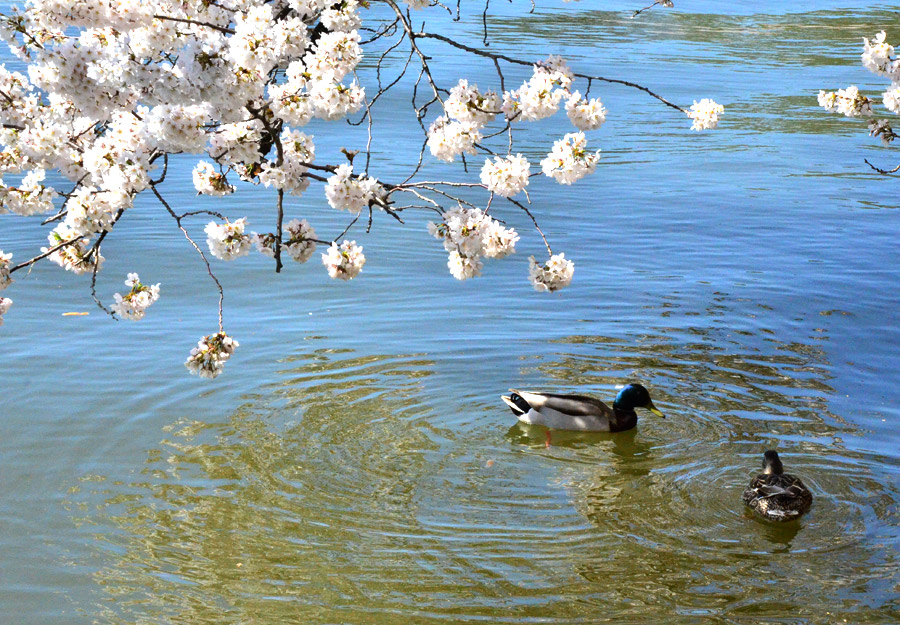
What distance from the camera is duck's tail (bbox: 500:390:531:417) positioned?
29.6ft

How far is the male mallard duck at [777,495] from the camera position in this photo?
7.34m

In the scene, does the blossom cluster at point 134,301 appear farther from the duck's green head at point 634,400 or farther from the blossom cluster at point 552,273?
the duck's green head at point 634,400

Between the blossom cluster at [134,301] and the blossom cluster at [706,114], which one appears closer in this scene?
the blossom cluster at [134,301]

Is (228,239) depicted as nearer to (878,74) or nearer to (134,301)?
(134,301)

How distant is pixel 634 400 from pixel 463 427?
1423 mm

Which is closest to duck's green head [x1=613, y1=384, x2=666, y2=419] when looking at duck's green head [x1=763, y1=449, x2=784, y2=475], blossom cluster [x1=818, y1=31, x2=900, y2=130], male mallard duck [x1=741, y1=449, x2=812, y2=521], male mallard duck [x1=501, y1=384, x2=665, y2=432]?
male mallard duck [x1=501, y1=384, x2=665, y2=432]

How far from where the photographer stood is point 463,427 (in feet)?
29.4

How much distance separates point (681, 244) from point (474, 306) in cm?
366

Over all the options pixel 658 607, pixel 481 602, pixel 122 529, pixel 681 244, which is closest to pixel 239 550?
pixel 122 529

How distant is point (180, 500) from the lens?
7656 millimetres

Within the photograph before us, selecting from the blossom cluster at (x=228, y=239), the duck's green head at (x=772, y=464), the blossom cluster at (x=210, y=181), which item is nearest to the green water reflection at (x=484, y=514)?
the duck's green head at (x=772, y=464)

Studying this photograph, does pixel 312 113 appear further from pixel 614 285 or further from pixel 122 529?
pixel 614 285

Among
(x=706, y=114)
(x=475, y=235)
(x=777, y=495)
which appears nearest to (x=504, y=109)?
(x=475, y=235)

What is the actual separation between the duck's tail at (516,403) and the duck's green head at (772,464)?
201 cm
